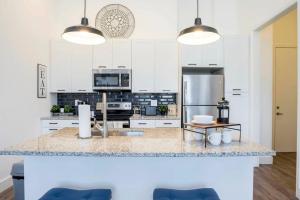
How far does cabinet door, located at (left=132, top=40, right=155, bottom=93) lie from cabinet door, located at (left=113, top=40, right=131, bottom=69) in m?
0.09

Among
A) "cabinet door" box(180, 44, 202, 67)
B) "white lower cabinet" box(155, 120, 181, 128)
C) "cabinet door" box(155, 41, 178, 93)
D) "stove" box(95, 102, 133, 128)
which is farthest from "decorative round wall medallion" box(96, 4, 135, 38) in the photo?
"white lower cabinet" box(155, 120, 181, 128)

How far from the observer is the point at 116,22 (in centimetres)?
487

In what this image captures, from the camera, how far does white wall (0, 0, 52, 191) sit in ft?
10.6

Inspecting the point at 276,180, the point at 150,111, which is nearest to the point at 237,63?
the point at 150,111

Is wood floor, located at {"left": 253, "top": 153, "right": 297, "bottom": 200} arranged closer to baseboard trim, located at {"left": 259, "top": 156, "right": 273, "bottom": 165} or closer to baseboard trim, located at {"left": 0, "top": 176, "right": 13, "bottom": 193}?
baseboard trim, located at {"left": 259, "top": 156, "right": 273, "bottom": 165}

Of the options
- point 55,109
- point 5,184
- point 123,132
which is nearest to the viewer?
point 123,132

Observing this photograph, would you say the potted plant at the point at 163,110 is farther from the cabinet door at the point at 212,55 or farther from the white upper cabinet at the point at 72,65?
the white upper cabinet at the point at 72,65

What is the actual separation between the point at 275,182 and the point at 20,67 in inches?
162

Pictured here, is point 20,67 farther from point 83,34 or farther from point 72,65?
point 83,34

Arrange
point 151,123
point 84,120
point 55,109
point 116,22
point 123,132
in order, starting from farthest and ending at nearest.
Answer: point 116,22 → point 55,109 → point 151,123 → point 123,132 → point 84,120

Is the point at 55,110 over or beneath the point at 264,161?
over

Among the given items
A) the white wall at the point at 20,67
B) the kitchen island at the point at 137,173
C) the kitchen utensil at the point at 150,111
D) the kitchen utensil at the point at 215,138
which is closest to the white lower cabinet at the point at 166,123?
the kitchen utensil at the point at 150,111

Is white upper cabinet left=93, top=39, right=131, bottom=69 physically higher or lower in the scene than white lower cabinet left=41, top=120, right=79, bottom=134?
higher

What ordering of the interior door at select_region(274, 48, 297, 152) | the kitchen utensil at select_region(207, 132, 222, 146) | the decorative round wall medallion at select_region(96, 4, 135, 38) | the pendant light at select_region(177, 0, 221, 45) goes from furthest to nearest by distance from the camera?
the interior door at select_region(274, 48, 297, 152) → the decorative round wall medallion at select_region(96, 4, 135, 38) → the pendant light at select_region(177, 0, 221, 45) → the kitchen utensil at select_region(207, 132, 222, 146)
